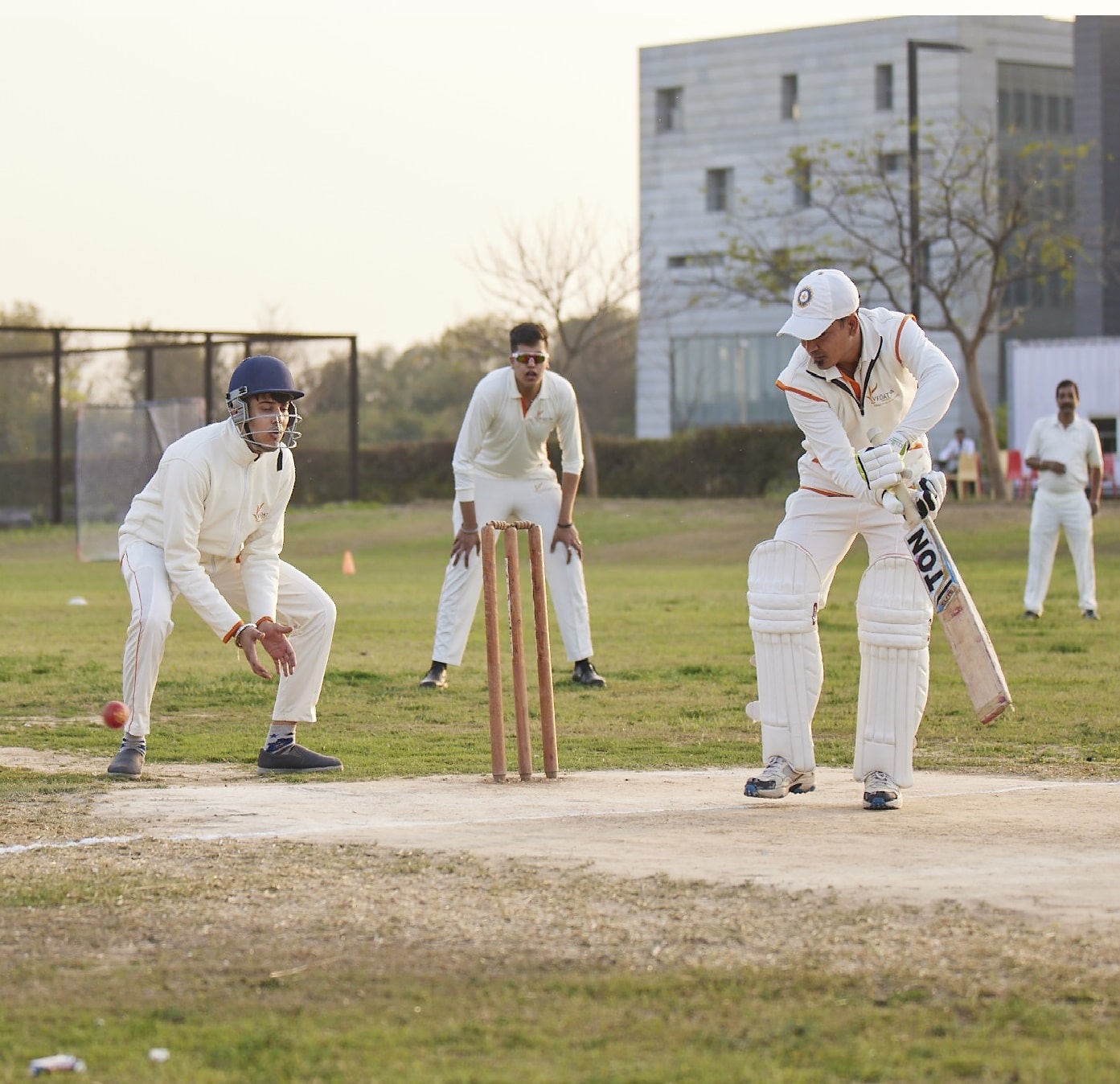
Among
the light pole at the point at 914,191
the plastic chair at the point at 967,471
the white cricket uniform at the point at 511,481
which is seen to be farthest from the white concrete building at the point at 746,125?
the white cricket uniform at the point at 511,481

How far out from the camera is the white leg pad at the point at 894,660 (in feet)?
23.2

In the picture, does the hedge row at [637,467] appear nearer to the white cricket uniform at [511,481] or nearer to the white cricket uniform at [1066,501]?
the white cricket uniform at [1066,501]

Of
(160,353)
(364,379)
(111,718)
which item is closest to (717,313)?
(364,379)

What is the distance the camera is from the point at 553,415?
12.0 meters

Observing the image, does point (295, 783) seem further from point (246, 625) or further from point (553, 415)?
point (553, 415)

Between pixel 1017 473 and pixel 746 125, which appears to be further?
pixel 746 125

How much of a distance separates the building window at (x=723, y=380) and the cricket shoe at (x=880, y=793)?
6039 cm

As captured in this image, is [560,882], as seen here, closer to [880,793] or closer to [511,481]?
[880,793]

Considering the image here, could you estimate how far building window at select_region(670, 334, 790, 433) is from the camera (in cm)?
6731

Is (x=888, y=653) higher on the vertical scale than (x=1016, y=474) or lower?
lower

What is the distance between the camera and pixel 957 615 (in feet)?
23.8

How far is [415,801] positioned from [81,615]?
1222 centimetres

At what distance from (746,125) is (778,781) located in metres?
64.0

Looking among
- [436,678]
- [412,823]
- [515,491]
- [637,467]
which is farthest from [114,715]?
[637,467]
